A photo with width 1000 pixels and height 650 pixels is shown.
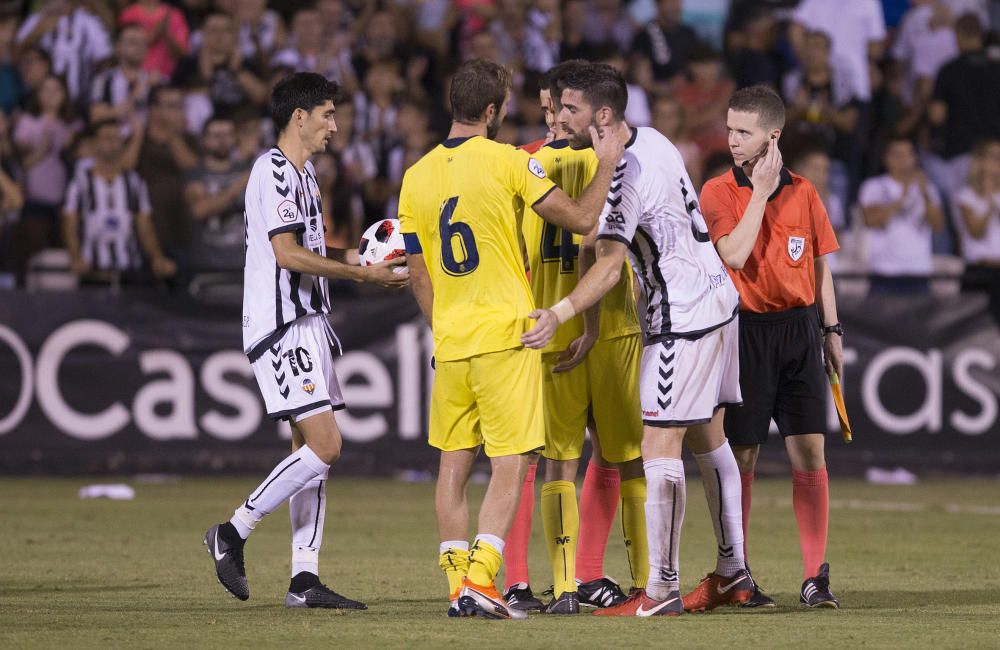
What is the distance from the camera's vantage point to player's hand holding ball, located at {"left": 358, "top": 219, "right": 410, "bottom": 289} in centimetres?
749

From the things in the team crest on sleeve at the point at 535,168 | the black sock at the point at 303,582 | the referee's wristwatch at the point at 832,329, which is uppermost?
the team crest on sleeve at the point at 535,168

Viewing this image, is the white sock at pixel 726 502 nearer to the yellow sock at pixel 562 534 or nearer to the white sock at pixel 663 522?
Answer: the white sock at pixel 663 522

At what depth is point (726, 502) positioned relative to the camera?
7.49m

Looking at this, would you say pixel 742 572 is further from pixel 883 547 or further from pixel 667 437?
pixel 883 547

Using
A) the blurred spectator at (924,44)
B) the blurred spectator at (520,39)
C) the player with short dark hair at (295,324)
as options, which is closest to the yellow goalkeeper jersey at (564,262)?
the player with short dark hair at (295,324)

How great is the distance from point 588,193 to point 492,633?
191cm

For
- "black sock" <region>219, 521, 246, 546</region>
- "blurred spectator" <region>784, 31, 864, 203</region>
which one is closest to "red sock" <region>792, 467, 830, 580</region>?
"black sock" <region>219, 521, 246, 546</region>

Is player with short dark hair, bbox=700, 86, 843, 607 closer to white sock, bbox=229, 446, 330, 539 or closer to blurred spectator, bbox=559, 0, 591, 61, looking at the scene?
white sock, bbox=229, 446, 330, 539

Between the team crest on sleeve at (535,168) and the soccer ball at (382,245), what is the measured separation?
3.06ft

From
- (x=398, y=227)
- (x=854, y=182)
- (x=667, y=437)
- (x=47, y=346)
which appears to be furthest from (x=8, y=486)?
(x=854, y=182)

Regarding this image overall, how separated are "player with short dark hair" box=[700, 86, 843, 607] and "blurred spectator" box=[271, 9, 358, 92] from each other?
8870 millimetres

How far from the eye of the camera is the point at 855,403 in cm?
1409

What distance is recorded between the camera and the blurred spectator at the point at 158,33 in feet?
53.3

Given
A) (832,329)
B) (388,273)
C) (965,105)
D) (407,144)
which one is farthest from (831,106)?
(388,273)
